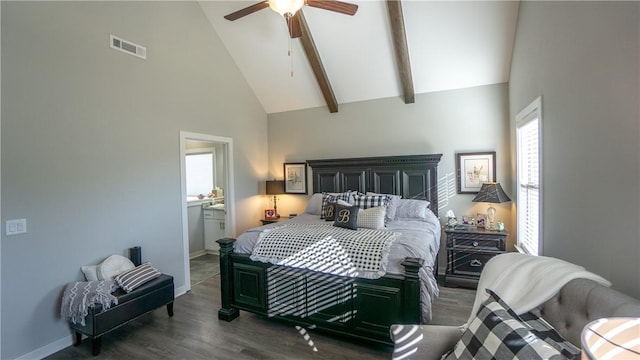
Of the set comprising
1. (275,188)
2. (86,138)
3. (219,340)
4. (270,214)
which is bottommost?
(219,340)

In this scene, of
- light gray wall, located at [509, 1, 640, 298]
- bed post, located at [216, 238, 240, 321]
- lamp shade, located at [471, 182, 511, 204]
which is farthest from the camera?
lamp shade, located at [471, 182, 511, 204]

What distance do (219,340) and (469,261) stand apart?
3084mm

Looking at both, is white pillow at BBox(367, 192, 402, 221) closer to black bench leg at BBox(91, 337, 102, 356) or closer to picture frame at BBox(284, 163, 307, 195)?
picture frame at BBox(284, 163, 307, 195)

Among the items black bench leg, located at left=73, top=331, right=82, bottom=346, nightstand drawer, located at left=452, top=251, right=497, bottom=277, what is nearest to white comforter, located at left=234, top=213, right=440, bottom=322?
nightstand drawer, located at left=452, top=251, right=497, bottom=277

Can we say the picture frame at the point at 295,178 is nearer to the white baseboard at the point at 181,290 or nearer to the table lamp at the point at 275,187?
Result: the table lamp at the point at 275,187

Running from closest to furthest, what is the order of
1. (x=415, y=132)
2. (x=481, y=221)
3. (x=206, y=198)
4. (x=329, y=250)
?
(x=329, y=250)
(x=481, y=221)
(x=415, y=132)
(x=206, y=198)

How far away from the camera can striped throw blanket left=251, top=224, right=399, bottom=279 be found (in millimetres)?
2426

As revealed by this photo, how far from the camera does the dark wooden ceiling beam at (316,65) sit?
380 cm

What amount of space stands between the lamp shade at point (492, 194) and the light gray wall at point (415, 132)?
399 mm

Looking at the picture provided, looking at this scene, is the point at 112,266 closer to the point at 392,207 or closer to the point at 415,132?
the point at 392,207

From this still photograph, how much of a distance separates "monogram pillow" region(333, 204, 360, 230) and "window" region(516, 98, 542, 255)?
1.74 metres

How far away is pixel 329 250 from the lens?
8.54 ft

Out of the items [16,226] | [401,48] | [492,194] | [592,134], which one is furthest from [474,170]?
[16,226]

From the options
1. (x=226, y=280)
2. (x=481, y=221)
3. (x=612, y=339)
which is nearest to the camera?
(x=612, y=339)
